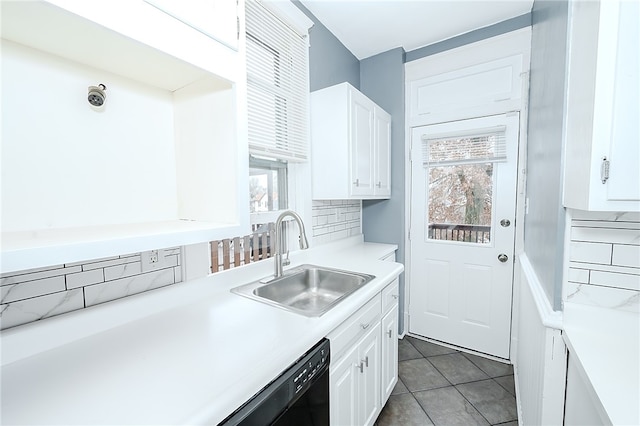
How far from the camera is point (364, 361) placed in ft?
4.59

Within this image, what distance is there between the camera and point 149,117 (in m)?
1.10

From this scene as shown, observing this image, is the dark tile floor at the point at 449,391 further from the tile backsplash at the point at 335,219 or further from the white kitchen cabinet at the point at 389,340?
the tile backsplash at the point at 335,219

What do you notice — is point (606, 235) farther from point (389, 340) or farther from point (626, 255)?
point (389, 340)

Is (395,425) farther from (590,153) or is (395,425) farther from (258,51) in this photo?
(258,51)

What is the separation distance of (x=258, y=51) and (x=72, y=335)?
5.35 feet

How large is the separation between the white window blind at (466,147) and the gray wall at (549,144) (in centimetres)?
42

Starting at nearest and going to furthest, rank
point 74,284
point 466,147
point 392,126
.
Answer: point 74,284, point 466,147, point 392,126

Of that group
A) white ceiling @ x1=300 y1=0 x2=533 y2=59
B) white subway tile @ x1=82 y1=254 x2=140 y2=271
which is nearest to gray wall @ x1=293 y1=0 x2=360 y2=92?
white ceiling @ x1=300 y1=0 x2=533 y2=59

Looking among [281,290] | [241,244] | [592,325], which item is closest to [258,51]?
[241,244]

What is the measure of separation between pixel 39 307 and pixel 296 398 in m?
0.88

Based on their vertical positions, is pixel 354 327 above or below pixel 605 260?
below

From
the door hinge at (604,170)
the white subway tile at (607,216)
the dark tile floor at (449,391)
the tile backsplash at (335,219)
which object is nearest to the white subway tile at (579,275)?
the white subway tile at (607,216)

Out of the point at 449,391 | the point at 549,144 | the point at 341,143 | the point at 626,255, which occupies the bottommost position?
the point at 449,391

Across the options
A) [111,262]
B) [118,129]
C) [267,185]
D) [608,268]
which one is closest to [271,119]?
[267,185]
